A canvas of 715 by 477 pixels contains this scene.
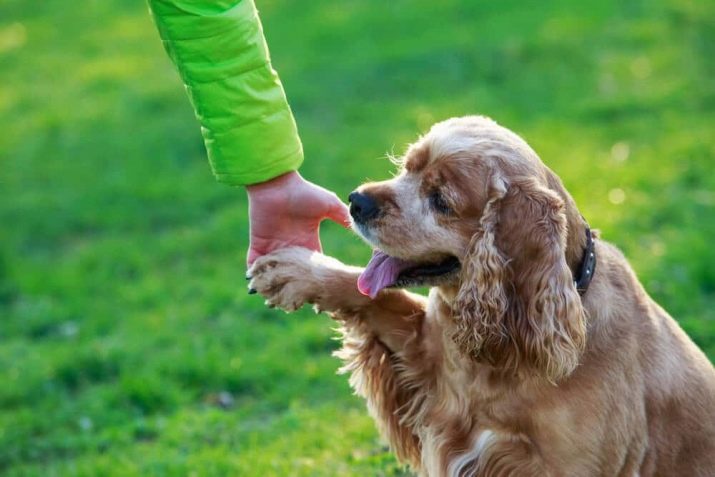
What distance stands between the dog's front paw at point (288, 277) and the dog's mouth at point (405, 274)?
0.30 metres

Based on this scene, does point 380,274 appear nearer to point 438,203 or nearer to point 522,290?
point 438,203

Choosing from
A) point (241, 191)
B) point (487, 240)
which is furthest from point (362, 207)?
point (241, 191)

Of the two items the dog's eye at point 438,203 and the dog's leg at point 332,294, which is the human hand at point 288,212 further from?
the dog's eye at point 438,203

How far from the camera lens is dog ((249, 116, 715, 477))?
3.80 meters

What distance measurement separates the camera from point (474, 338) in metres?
3.86

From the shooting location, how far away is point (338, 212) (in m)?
4.32

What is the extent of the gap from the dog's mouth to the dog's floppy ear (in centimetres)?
18

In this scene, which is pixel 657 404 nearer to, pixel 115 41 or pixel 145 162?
pixel 145 162

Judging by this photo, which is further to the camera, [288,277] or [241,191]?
[241,191]

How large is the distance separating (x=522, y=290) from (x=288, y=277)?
3.15 ft

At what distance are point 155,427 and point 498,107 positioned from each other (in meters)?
5.52

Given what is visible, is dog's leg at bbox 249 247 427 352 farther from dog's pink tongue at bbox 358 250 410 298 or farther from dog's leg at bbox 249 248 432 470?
dog's pink tongue at bbox 358 250 410 298

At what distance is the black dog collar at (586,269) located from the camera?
3.94 m

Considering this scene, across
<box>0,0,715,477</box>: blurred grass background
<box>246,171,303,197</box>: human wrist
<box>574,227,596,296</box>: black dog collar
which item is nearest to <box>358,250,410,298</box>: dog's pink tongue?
<box>246,171,303,197</box>: human wrist
